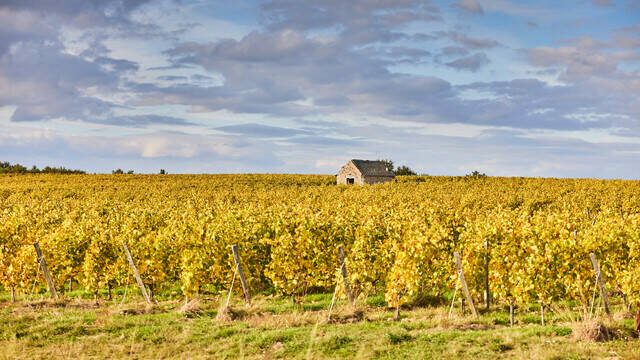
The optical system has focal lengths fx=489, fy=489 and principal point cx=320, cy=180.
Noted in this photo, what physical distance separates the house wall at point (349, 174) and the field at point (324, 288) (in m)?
53.8

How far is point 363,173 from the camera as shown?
72500 mm

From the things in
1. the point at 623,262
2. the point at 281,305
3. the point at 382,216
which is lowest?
the point at 281,305

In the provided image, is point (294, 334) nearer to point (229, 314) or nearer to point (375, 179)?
point (229, 314)

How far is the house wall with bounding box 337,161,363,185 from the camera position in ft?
240

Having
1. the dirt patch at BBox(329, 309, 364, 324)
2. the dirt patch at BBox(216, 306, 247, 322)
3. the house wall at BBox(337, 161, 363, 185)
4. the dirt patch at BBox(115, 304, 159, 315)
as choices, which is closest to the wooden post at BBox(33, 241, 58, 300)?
the dirt patch at BBox(115, 304, 159, 315)

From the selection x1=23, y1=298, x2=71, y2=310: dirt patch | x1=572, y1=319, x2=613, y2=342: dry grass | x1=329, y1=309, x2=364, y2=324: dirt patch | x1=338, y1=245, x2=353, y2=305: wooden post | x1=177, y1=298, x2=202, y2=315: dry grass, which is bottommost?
x1=23, y1=298, x2=71, y2=310: dirt patch

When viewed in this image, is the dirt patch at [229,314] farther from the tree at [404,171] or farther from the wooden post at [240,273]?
the tree at [404,171]

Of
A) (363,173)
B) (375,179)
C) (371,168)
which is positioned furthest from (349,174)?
(375,179)

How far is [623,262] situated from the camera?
14234mm

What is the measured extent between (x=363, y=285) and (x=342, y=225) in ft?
7.07

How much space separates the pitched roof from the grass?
59.0 meters

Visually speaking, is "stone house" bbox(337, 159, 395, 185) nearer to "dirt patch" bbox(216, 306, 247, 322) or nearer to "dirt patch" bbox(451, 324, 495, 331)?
"dirt patch" bbox(216, 306, 247, 322)

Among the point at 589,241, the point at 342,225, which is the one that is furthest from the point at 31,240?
the point at 589,241

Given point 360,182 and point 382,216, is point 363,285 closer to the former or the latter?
point 382,216
